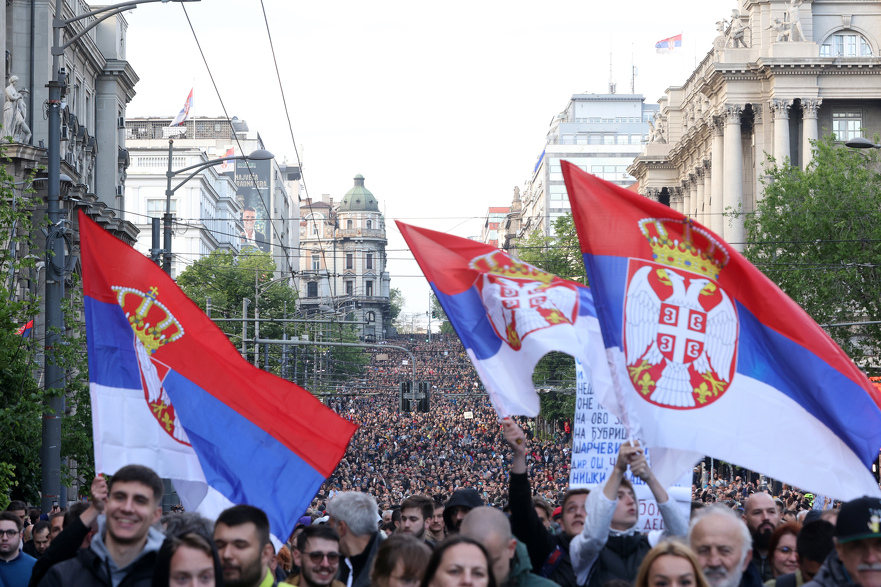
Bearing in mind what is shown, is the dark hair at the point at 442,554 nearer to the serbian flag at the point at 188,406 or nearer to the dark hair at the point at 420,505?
the serbian flag at the point at 188,406

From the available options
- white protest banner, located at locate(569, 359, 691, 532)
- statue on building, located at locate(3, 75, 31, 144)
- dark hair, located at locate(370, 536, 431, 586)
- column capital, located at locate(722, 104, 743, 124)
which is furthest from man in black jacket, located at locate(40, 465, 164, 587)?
column capital, located at locate(722, 104, 743, 124)

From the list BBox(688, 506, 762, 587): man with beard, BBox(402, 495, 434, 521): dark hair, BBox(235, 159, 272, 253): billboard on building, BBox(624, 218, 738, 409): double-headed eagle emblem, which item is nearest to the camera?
BBox(688, 506, 762, 587): man with beard

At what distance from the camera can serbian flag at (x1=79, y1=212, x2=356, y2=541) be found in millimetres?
8430

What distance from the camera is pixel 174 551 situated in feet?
18.8

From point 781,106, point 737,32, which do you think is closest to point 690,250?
point 781,106

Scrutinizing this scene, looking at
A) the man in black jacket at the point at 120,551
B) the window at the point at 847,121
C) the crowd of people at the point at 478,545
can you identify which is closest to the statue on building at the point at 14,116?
the crowd of people at the point at 478,545

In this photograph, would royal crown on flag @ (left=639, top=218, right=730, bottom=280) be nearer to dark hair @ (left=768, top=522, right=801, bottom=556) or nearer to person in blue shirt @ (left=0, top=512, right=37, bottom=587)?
dark hair @ (left=768, top=522, right=801, bottom=556)

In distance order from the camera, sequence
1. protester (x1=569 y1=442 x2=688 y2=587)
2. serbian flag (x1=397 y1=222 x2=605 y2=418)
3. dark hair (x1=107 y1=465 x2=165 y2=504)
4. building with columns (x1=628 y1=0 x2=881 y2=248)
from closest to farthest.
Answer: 1. dark hair (x1=107 y1=465 x2=165 y2=504)
2. protester (x1=569 y1=442 x2=688 y2=587)
3. serbian flag (x1=397 y1=222 x2=605 y2=418)
4. building with columns (x1=628 y1=0 x2=881 y2=248)

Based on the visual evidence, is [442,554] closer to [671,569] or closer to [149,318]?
[671,569]

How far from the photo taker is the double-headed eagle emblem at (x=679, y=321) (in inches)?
312

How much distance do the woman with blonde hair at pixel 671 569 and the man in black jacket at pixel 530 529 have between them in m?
2.13

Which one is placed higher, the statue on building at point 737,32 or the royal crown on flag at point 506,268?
the statue on building at point 737,32

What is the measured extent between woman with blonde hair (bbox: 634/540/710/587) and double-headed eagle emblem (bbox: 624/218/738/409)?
2.30 meters

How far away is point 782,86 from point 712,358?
67280 millimetres
